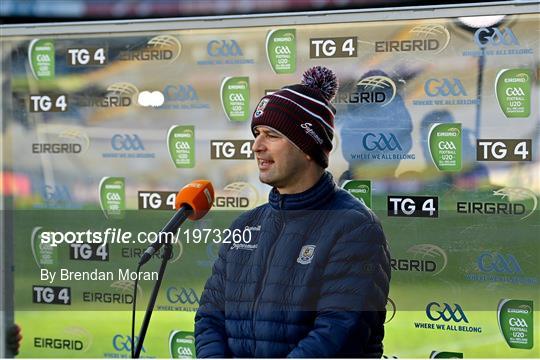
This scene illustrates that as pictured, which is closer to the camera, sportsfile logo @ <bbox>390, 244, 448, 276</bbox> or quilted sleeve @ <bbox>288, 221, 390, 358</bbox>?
quilted sleeve @ <bbox>288, 221, 390, 358</bbox>

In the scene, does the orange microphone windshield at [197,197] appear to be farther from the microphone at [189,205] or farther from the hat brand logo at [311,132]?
the hat brand logo at [311,132]

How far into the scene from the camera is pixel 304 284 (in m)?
3.45

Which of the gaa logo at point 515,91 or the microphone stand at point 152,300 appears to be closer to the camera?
the gaa logo at point 515,91

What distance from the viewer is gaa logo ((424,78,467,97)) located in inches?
143

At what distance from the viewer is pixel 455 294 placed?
3658 millimetres

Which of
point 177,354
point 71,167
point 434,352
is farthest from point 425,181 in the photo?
point 71,167

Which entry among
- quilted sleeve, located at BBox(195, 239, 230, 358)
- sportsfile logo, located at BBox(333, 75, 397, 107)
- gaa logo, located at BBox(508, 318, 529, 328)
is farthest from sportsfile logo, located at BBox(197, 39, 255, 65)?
gaa logo, located at BBox(508, 318, 529, 328)

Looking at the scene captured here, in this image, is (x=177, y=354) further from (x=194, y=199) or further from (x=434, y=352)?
(x=434, y=352)

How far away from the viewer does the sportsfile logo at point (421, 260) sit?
3678 millimetres

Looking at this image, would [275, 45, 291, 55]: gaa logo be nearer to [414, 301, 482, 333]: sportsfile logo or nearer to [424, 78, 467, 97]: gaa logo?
[424, 78, 467, 97]: gaa logo

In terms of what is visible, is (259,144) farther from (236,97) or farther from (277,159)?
(236,97)

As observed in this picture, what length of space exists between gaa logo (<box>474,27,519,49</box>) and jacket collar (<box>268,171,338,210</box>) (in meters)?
0.86

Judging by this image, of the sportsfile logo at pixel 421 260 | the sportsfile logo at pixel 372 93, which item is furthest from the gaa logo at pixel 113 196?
the sportsfile logo at pixel 421 260

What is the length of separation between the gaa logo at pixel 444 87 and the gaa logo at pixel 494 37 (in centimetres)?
19
